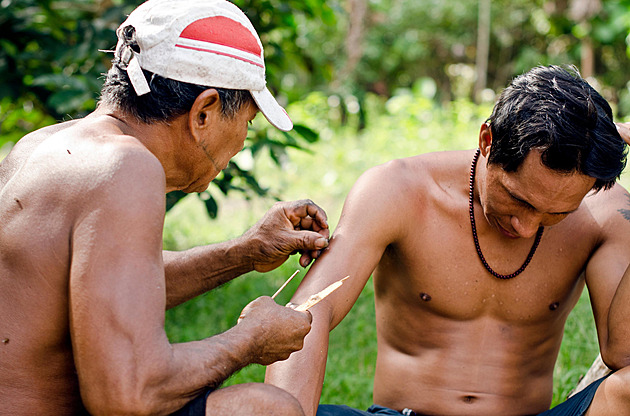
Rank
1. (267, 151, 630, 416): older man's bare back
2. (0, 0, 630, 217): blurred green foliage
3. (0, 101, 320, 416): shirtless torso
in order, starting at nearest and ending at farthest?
1. (0, 101, 320, 416): shirtless torso
2. (267, 151, 630, 416): older man's bare back
3. (0, 0, 630, 217): blurred green foliage

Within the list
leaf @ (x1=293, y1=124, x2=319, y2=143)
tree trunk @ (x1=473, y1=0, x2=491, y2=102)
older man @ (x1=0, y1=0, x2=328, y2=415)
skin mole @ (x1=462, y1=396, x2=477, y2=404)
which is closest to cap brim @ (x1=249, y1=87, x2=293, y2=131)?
older man @ (x1=0, y1=0, x2=328, y2=415)

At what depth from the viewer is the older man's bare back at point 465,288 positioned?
2760 mm

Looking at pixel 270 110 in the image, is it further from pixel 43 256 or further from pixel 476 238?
pixel 476 238

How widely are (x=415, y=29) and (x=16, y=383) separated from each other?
1298 centimetres

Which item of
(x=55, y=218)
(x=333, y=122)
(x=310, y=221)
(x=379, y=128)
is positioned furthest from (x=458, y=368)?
(x=333, y=122)

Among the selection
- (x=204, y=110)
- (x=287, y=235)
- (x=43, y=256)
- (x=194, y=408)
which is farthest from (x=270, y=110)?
(x=194, y=408)

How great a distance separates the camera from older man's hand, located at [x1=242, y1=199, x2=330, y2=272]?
8.41ft

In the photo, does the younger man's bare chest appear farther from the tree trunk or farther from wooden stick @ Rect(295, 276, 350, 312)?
the tree trunk

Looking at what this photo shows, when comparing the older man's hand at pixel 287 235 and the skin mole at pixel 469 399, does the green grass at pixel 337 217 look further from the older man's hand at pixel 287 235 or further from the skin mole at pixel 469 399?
the older man's hand at pixel 287 235

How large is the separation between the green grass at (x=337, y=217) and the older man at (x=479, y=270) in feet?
2.83

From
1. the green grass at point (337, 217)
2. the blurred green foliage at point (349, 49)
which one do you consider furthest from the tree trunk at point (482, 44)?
the green grass at point (337, 217)

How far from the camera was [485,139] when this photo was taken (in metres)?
2.66

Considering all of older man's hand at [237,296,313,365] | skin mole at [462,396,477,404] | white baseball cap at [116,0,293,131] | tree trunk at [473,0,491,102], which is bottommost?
tree trunk at [473,0,491,102]

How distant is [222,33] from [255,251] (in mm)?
888
